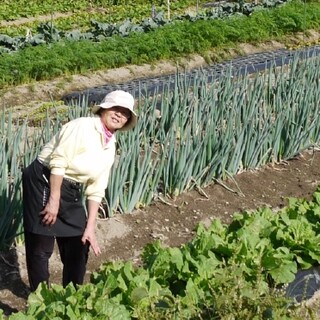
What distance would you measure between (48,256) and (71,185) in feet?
1.22

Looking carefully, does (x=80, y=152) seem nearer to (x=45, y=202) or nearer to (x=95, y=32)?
(x=45, y=202)

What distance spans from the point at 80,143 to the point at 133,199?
4.63 ft

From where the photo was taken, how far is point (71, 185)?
3.68 metres

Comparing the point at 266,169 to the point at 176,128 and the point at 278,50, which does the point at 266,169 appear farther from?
the point at 278,50

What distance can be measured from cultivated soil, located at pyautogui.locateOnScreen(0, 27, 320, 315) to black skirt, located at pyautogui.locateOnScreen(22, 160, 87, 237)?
1.76ft

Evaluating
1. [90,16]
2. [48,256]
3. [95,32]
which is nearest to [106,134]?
[48,256]

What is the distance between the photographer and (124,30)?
42.0ft

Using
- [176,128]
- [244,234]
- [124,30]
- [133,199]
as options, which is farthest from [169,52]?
[244,234]

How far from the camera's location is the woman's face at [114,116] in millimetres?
3520

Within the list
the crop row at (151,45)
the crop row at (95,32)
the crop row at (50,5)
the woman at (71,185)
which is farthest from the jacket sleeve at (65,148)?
the crop row at (50,5)

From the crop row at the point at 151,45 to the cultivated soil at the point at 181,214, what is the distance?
4.36 metres

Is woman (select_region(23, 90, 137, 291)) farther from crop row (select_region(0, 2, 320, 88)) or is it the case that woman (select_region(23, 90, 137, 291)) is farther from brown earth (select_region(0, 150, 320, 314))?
crop row (select_region(0, 2, 320, 88))

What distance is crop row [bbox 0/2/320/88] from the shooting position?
9.88 metres

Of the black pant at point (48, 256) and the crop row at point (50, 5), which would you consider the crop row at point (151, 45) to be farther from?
the black pant at point (48, 256)
